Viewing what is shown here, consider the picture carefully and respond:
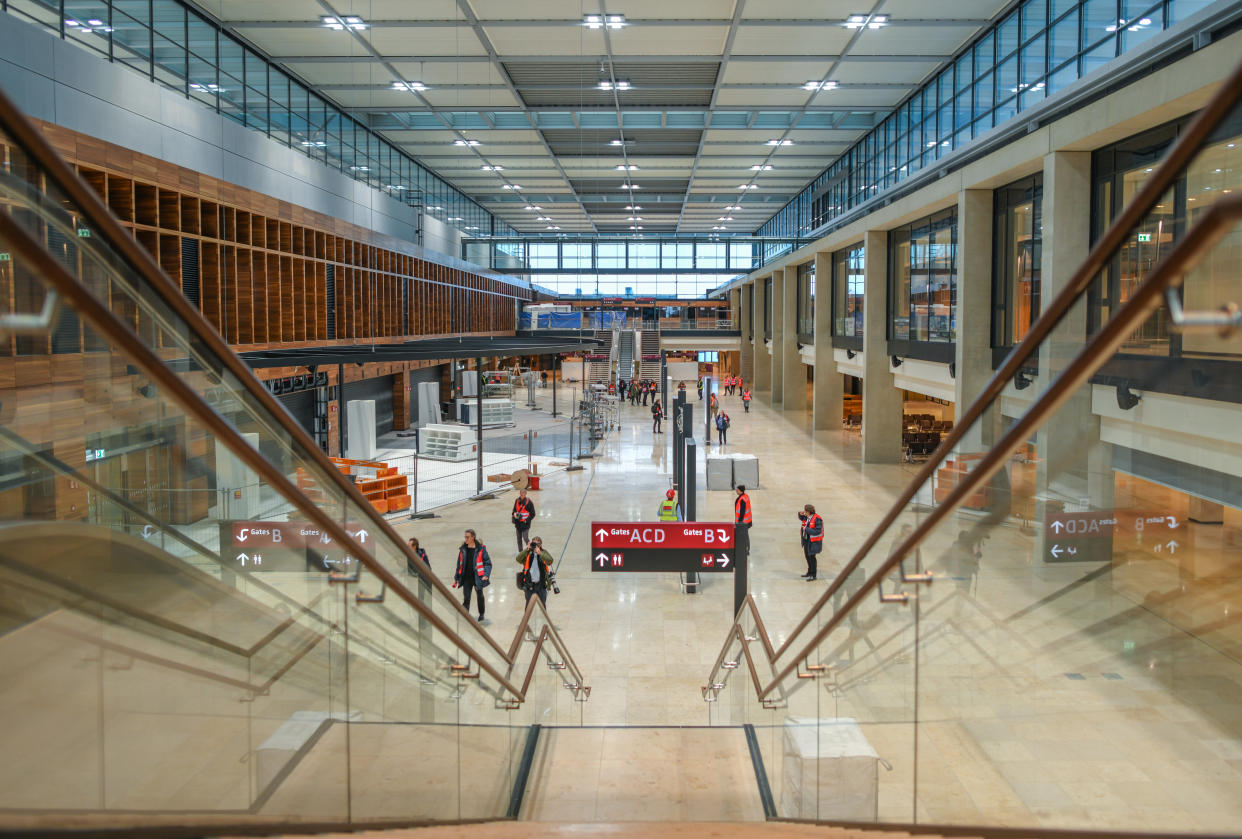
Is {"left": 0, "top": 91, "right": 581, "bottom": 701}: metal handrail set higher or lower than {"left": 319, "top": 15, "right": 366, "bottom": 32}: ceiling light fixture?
lower

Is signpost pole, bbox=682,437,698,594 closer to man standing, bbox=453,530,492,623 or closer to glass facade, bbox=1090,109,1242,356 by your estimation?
man standing, bbox=453,530,492,623

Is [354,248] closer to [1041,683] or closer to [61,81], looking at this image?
[61,81]

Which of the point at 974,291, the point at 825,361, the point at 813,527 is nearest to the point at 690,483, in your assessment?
the point at 813,527

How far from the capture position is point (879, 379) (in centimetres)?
2398

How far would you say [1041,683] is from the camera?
5141 mm

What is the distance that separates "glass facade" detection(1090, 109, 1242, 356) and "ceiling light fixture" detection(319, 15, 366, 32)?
19521mm

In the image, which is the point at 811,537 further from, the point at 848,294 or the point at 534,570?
the point at 848,294

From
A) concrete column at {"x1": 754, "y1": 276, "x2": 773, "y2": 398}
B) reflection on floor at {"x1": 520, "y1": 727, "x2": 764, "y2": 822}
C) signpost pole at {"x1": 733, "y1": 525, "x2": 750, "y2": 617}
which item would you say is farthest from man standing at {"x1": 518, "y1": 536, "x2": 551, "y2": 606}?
concrete column at {"x1": 754, "y1": 276, "x2": 773, "y2": 398}

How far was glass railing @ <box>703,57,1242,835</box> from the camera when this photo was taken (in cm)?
220

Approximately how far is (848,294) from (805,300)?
26.0 feet

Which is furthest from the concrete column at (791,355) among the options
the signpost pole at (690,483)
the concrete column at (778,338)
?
the signpost pole at (690,483)

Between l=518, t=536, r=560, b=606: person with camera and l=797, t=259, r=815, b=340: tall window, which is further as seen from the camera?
l=797, t=259, r=815, b=340: tall window

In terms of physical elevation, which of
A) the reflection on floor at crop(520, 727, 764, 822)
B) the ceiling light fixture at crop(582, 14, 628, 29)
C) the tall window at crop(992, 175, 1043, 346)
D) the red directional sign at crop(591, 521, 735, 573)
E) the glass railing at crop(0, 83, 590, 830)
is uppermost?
the ceiling light fixture at crop(582, 14, 628, 29)

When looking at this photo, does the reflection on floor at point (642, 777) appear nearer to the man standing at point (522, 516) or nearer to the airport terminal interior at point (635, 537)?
the airport terminal interior at point (635, 537)
